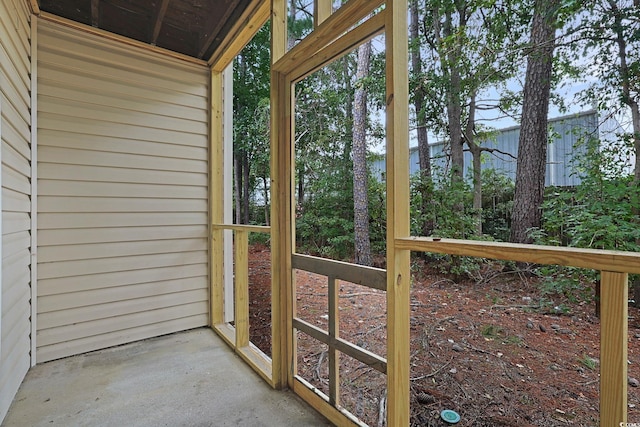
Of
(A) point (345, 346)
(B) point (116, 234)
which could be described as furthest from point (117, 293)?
(A) point (345, 346)

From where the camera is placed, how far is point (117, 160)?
2760 millimetres

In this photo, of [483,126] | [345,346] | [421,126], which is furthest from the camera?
[345,346]

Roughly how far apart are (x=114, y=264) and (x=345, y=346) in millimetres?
2264

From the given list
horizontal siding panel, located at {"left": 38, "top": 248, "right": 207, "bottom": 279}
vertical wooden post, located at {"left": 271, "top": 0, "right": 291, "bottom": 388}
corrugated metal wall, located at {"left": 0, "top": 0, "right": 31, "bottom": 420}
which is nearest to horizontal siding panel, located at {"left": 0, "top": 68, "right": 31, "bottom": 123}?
corrugated metal wall, located at {"left": 0, "top": 0, "right": 31, "bottom": 420}

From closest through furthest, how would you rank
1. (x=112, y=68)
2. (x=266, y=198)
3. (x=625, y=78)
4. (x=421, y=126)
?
(x=625, y=78), (x=421, y=126), (x=112, y=68), (x=266, y=198)

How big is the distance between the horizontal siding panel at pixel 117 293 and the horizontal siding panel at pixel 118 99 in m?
1.61

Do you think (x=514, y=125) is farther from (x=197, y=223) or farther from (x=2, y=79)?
(x=197, y=223)

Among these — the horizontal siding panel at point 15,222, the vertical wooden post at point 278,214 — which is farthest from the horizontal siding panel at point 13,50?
the vertical wooden post at point 278,214

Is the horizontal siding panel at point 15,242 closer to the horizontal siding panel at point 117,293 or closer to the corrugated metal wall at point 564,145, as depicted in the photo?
the horizontal siding panel at point 117,293

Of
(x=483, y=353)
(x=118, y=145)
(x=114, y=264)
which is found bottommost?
(x=483, y=353)

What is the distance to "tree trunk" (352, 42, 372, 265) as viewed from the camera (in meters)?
1.63

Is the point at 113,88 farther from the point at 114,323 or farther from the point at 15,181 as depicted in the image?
the point at 114,323

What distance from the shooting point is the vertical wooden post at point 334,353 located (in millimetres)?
1724

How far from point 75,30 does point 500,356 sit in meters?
3.68
